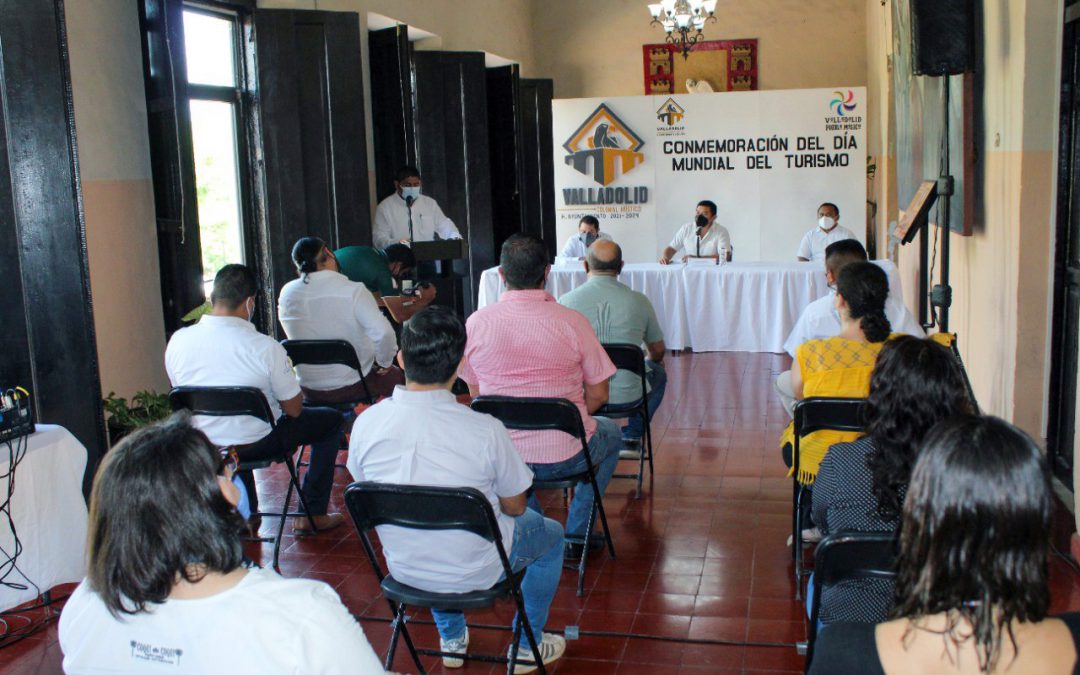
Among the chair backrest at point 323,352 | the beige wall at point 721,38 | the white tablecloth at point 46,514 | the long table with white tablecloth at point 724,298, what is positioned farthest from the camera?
the beige wall at point 721,38

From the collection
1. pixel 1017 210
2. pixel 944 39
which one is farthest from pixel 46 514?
pixel 944 39

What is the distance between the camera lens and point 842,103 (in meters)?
10.7

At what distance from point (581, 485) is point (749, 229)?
7.65m

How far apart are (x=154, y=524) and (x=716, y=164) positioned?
33.3ft

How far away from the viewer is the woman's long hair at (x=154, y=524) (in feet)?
5.00

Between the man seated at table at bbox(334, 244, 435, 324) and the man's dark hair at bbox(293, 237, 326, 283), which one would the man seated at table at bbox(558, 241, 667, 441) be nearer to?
the man's dark hair at bbox(293, 237, 326, 283)

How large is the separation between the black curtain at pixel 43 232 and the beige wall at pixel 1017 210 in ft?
13.6

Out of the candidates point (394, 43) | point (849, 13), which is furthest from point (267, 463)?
point (849, 13)

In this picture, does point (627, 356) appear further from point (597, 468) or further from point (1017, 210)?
point (1017, 210)

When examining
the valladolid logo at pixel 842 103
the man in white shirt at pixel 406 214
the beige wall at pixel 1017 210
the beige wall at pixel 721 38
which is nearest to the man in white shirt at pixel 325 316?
the man in white shirt at pixel 406 214

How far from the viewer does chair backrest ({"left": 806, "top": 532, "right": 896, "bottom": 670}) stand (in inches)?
84.4

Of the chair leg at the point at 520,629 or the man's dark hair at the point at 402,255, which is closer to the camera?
the chair leg at the point at 520,629

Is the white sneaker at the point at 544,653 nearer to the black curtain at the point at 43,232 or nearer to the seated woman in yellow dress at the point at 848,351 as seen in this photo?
the seated woman in yellow dress at the point at 848,351

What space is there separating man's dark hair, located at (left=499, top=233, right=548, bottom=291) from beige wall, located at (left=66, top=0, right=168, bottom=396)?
2.54 meters
